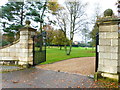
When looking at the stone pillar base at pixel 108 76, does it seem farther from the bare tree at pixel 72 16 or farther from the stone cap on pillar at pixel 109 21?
the bare tree at pixel 72 16

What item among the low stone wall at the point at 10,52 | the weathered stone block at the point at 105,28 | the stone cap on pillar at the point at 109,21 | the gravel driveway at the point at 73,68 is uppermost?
the stone cap on pillar at the point at 109,21

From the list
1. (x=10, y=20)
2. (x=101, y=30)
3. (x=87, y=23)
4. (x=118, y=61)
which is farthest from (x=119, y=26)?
(x=10, y=20)

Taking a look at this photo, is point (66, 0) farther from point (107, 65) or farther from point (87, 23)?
point (107, 65)

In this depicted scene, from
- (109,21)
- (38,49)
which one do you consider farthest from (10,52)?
(109,21)

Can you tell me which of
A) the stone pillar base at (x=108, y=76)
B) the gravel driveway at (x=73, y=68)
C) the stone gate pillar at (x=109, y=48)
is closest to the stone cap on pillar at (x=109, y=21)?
the stone gate pillar at (x=109, y=48)

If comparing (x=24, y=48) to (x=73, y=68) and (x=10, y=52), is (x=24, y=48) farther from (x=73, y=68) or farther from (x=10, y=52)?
(x=73, y=68)

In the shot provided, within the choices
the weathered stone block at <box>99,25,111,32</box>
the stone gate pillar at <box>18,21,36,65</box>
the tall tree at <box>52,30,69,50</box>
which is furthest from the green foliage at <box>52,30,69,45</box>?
the weathered stone block at <box>99,25,111,32</box>

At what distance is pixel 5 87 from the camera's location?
3.46 meters

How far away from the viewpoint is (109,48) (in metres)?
4.11

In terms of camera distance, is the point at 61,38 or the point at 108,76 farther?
the point at 61,38

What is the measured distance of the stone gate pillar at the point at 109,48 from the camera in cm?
398

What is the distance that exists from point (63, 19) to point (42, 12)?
13.9 ft

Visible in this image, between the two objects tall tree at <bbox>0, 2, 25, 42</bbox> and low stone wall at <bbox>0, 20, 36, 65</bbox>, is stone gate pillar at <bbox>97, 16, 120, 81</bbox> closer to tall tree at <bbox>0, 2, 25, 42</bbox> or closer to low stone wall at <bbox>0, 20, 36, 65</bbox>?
low stone wall at <bbox>0, 20, 36, 65</bbox>

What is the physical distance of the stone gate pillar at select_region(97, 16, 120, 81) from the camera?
3.98 meters
